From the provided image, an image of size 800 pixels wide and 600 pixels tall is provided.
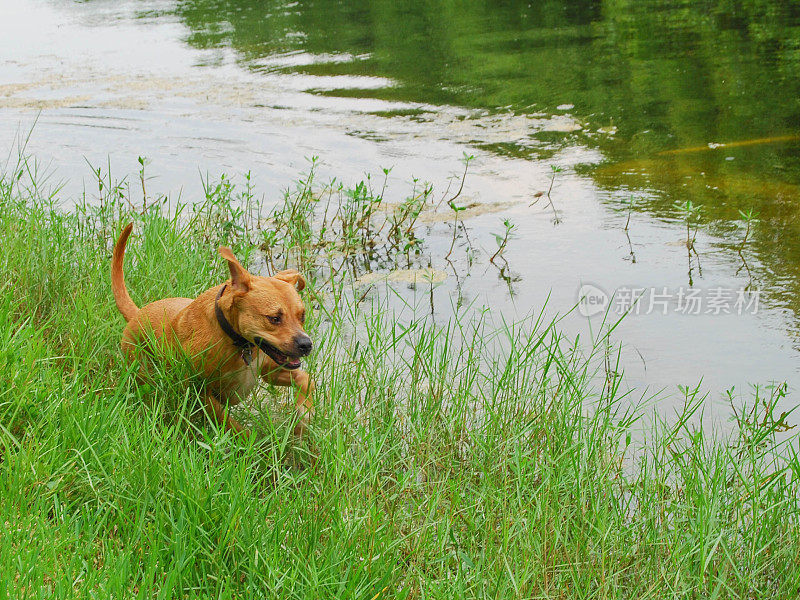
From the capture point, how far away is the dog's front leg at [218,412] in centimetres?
368

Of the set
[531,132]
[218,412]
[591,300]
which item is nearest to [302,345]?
[218,412]

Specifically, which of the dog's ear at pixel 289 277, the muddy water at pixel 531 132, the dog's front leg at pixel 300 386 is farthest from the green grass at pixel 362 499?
the muddy water at pixel 531 132

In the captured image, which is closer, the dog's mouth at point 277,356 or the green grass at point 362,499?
the green grass at point 362,499

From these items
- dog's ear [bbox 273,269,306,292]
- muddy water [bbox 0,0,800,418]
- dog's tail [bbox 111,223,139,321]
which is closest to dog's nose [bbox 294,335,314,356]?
dog's ear [bbox 273,269,306,292]

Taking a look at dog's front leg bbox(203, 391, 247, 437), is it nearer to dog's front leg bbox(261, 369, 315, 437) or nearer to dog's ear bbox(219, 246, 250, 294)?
dog's front leg bbox(261, 369, 315, 437)

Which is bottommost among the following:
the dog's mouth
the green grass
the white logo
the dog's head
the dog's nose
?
the white logo

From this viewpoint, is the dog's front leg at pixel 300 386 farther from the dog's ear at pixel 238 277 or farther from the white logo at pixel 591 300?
the white logo at pixel 591 300

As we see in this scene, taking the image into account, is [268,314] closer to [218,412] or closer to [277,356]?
[277,356]

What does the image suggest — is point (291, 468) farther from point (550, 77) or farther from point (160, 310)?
point (550, 77)

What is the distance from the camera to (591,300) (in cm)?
573

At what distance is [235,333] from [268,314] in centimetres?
22

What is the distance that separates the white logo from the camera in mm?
5598

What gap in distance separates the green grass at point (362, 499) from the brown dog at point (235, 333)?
0.38 feet

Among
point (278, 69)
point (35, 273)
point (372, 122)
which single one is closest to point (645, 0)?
point (278, 69)
